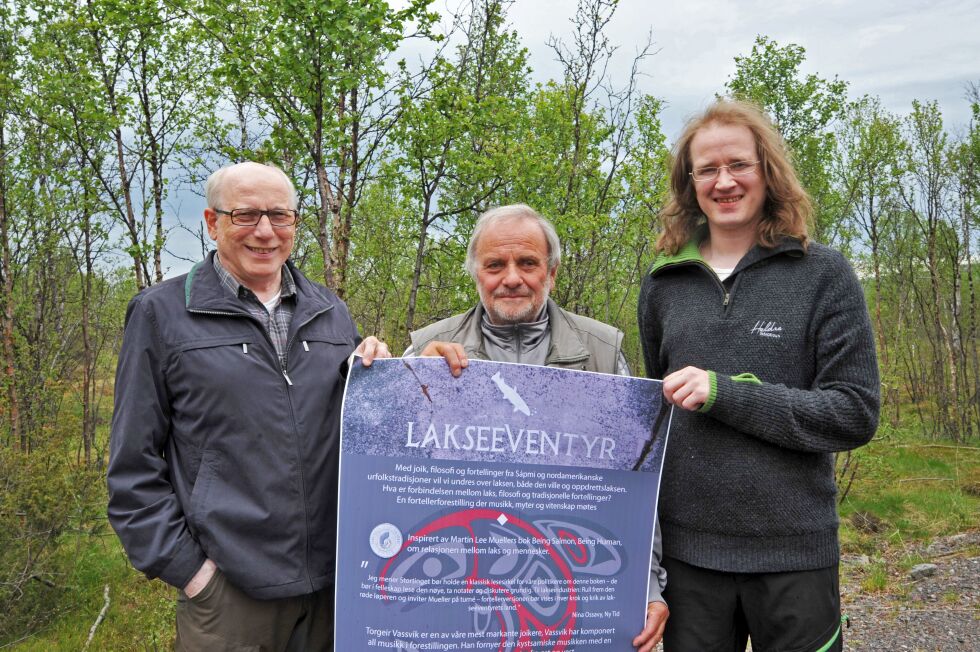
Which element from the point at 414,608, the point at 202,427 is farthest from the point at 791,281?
the point at 202,427

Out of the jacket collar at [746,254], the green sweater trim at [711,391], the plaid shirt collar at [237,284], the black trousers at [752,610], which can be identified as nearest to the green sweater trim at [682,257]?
the jacket collar at [746,254]

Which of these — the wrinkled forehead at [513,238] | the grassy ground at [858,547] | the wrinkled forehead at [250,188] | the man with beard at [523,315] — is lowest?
the grassy ground at [858,547]

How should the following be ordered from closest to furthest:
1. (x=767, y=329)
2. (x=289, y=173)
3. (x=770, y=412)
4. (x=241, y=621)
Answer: (x=770, y=412), (x=767, y=329), (x=241, y=621), (x=289, y=173)

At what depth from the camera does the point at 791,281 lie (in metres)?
2.61

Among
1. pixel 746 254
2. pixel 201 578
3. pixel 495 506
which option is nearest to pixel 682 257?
pixel 746 254

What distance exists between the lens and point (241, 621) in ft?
8.86

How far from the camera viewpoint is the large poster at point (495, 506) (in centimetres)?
255

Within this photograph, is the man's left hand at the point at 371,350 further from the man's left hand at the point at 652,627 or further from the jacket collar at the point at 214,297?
the man's left hand at the point at 652,627

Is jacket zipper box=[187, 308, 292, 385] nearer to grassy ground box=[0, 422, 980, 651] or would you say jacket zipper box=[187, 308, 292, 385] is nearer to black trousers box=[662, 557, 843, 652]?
black trousers box=[662, 557, 843, 652]

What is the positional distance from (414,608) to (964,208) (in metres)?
24.1

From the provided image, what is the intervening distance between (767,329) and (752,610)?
106cm

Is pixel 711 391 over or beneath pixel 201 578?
over

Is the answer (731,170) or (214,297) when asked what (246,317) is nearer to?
(214,297)

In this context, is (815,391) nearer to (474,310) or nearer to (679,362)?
(679,362)
